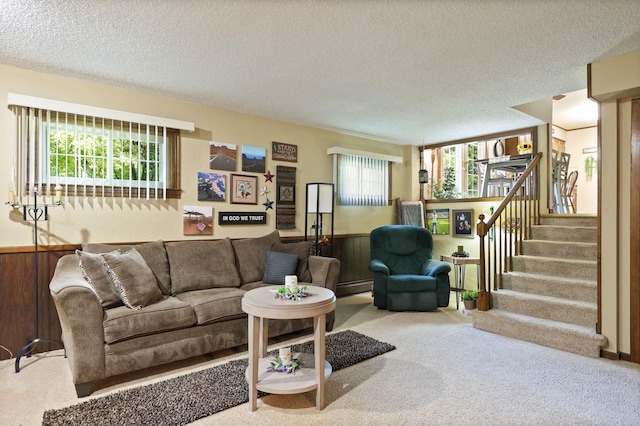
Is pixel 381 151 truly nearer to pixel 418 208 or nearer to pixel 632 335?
pixel 418 208

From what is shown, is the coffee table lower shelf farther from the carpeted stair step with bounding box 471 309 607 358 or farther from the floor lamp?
the carpeted stair step with bounding box 471 309 607 358

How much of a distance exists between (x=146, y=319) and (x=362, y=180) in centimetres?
374

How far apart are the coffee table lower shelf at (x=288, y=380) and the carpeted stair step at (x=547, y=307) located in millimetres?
2352

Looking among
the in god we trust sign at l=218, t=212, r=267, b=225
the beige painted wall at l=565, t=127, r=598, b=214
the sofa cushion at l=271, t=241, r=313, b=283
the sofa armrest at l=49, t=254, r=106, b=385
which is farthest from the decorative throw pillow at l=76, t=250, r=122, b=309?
the beige painted wall at l=565, t=127, r=598, b=214

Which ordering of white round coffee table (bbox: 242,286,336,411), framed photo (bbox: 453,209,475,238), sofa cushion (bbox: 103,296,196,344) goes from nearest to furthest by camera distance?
white round coffee table (bbox: 242,286,336,411) → sofa cushion (bbox: 103,296,196,344) → framed photo (bbox: 453,209,475,238)

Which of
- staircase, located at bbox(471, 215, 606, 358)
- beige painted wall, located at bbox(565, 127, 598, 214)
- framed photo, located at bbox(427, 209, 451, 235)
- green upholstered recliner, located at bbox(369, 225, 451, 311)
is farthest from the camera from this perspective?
beige painted wall, located at bbox(565, 127, 598, 214)

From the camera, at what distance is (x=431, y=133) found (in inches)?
211

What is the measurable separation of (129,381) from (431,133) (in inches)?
188

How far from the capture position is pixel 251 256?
12.8 ft

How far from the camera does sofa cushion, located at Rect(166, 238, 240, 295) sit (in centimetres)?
334

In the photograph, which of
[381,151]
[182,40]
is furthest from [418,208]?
[182,40]

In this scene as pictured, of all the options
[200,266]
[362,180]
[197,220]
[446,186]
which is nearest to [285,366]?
[200,266]

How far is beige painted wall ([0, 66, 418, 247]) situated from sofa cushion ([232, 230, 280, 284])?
34 cm

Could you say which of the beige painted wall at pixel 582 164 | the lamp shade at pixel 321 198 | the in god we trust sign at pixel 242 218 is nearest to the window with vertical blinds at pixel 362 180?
the lamp shade at pixel 321 198
